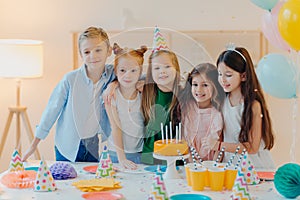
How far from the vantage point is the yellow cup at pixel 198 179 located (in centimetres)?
199

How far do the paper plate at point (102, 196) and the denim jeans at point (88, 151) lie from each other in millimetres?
492

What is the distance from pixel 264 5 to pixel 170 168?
2.69 feet

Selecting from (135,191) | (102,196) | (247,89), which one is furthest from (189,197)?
(247,89)

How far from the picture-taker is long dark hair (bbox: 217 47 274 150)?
7.51 ft

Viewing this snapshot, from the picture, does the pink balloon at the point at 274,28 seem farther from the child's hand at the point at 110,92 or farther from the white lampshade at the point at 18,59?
the white lampshade at the point at 18,59

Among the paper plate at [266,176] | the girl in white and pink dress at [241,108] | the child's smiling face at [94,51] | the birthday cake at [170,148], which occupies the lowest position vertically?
the paper plate at [266,176]

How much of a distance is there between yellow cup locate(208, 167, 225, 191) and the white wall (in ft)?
6.70

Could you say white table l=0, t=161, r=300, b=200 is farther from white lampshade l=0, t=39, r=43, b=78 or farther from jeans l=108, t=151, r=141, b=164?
white lampshade l=0, t=39, r=43, b=78

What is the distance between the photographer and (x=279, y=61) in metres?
2.24

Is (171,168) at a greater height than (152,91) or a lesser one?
lesser

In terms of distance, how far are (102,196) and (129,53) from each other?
0.68m

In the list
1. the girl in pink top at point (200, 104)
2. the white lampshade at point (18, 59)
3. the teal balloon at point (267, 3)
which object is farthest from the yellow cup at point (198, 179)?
the white lampshade at point (18, 59)

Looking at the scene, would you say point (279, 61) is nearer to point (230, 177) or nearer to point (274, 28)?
point (274, 28)

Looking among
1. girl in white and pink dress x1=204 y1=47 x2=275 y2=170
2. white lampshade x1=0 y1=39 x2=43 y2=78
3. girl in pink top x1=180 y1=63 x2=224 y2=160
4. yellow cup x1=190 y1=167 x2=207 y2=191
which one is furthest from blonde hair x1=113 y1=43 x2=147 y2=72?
white lampshade x1=0 y1=39 x2=43 y2=78
